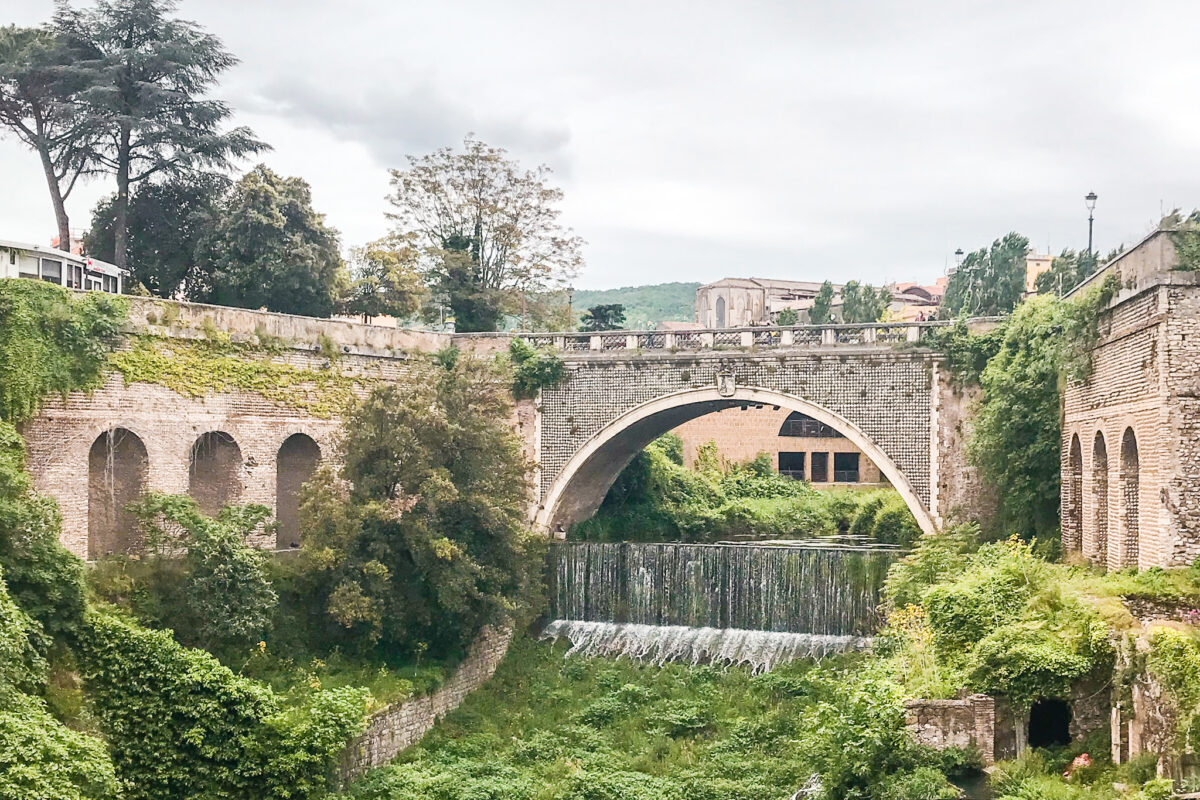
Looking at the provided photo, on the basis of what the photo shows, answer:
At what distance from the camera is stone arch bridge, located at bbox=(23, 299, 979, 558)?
20750mm

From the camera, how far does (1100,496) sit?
17.3 meters

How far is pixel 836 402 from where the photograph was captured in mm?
23359

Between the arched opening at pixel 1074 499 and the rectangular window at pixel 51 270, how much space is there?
17.2m

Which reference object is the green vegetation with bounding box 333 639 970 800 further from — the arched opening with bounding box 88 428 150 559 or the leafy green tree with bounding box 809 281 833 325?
the leafy green tree with bounding box 809 281 833 325

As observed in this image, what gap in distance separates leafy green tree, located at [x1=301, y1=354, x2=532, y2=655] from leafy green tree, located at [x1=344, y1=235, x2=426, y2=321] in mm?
9851

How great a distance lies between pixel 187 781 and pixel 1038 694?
1084 cm

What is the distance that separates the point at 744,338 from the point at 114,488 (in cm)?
1177

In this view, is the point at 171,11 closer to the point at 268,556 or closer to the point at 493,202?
the point at 493,202

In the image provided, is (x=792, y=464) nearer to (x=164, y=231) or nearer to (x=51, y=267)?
(x=164, y=231)

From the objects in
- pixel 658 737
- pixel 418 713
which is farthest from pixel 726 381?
pixel 418 713

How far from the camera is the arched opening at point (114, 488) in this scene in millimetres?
20719

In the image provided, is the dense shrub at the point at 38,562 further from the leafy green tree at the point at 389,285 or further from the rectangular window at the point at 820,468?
the rectangular window at the point at 820,468

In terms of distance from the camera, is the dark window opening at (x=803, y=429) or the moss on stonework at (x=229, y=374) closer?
the moss on stonework at (x=229, y=374)

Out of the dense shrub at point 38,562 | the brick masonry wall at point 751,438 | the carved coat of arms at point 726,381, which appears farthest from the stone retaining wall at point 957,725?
the brick masonry wall at point 751,438
